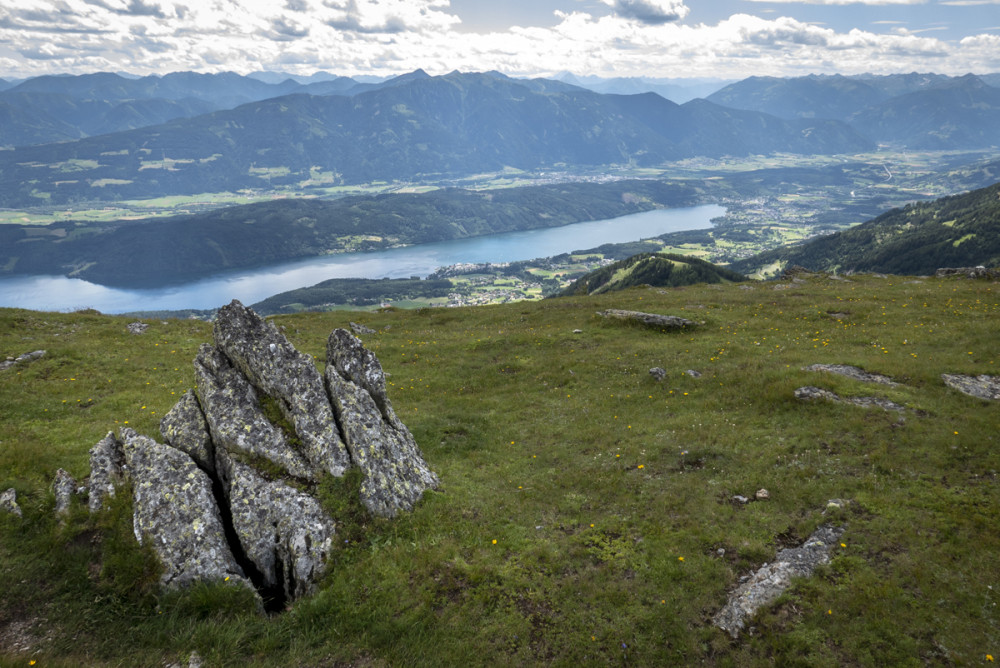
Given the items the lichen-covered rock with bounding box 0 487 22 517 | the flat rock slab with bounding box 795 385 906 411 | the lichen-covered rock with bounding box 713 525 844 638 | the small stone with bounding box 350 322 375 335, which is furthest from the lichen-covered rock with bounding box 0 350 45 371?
the flat rock slab with bounding box 795 385 906 411

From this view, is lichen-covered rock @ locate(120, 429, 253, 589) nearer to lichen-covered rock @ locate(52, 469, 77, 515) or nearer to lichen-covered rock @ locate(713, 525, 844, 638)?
lichen-covered rock @ locate(52, 469, 77, 515)

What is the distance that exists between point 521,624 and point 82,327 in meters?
48.3

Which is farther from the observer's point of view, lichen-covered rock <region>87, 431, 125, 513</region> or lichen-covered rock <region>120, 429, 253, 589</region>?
lichen-covered rock <region>87, 431, 125, 513</region>

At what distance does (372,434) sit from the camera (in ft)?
62.0

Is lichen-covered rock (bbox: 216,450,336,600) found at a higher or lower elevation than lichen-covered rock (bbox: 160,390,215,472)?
lower

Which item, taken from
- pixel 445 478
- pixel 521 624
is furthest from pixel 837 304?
pixel 521 624

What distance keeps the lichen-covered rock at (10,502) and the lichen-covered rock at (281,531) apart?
21.1ft

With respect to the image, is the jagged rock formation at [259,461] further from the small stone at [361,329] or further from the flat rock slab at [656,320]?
the flat rock slab at [656,320]

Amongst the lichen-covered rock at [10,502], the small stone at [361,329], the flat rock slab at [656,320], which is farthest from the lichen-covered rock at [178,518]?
the flat rock slab at [656,320]

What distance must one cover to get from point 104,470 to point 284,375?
21.4 ft

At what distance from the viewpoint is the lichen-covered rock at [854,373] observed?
86.6ft

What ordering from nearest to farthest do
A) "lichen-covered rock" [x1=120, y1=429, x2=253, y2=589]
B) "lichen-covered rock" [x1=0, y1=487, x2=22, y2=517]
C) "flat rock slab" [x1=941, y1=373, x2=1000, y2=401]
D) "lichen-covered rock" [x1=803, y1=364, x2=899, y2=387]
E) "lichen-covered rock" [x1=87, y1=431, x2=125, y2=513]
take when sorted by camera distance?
"lichen-covered rock" [x1=120, y1=429, x2=253, y2=589] < "lichen-covered rock" [x1=0, y1=487, x2=22, y2=517] < "lichen-covered rock" [x1=87, y1=431, x2=125, y2=513] < "flat rock slab" [x1=941, y1=373, x2=1000, y2=401] < "lichen-covered rock" [x1=803, y1=364, x2=899, y2=387]

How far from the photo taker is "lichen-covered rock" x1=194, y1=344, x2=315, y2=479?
17.6 meters

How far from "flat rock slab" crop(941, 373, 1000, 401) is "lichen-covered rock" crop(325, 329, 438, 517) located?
86.8 ft
